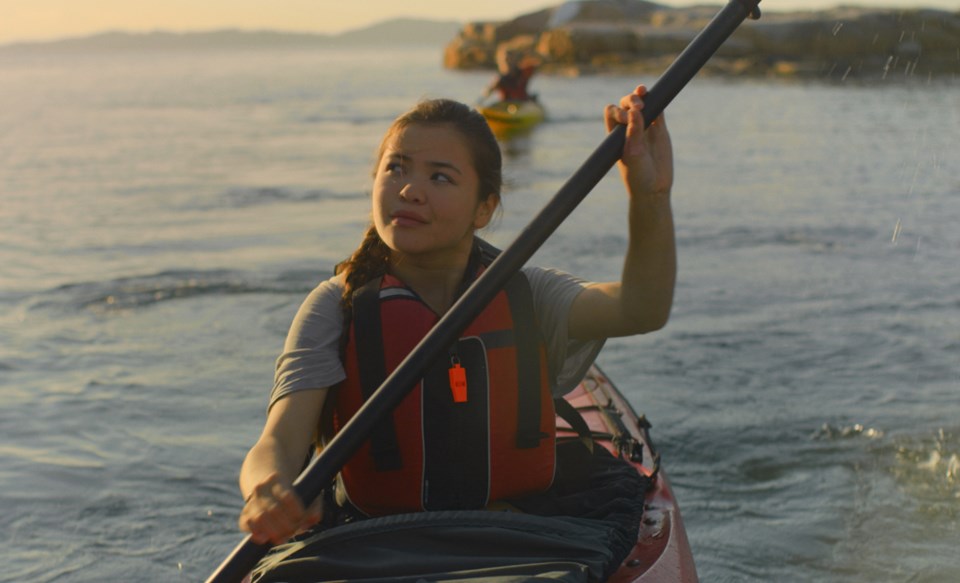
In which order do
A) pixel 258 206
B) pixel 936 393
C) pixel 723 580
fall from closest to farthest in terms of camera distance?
pixel 723 580
pixel 936 393
pixel 258 206

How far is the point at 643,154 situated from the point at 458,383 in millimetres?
627

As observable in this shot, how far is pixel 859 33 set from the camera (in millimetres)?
38500

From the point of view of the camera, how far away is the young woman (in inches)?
88.2

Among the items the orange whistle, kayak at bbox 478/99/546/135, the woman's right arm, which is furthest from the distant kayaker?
the woman's right arm

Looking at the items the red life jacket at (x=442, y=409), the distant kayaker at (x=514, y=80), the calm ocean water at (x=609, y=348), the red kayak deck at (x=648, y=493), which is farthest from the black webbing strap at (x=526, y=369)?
the distant kayaker at (x=514, y=80)

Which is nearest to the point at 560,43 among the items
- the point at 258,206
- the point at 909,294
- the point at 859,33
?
the point at 859,33

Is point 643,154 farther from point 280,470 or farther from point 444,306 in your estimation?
point 280,470

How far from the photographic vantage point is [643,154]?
2.21 meters

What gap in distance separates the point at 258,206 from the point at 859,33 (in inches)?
1284

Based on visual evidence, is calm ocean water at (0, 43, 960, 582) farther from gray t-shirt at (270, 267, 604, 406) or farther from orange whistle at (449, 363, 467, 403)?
orange whistle at (449, 363, 467, 403)

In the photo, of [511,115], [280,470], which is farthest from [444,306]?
[511,115]

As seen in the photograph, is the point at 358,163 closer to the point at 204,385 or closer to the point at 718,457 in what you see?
the point at 204,385

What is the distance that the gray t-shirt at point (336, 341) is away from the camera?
2258 mm

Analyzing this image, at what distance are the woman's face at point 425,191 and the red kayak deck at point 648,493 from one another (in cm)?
84
